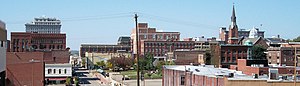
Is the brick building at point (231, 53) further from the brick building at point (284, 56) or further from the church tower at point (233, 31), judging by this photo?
the church tower at point (233, 31)

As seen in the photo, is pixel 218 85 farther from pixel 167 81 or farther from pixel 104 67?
pixel 104 67

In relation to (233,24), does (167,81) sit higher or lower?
lower

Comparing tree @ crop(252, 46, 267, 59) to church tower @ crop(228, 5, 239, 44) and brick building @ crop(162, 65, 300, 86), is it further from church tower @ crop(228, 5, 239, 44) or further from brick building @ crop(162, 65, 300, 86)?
church tower @ crop(228, 5, 239, 44)

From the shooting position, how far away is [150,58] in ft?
506

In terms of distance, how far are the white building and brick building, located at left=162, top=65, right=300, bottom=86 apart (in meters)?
32.1

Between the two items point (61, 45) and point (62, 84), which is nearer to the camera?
point (62, 84)

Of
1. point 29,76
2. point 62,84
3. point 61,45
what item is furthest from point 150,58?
point 29,76

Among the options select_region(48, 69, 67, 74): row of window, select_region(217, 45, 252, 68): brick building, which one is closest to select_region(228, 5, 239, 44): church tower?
select_region(217, 45, 252, 68): brick building

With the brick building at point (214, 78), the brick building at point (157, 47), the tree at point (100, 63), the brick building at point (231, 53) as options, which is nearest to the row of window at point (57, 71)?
the brick building at point (231, 53)

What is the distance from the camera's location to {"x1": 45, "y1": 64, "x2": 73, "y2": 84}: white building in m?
94.1

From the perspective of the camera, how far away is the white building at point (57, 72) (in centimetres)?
9409

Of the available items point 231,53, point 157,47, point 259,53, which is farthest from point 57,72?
point 157,47

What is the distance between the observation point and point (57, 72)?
94875mm

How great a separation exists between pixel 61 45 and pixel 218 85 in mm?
107860
